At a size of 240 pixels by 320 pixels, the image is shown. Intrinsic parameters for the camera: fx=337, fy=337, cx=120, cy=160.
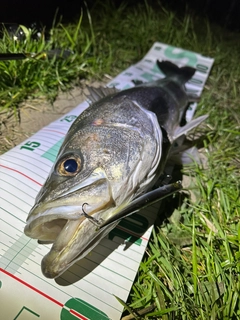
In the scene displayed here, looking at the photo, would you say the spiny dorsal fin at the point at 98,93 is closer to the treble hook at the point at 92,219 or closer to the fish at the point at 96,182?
the fish at the point at 96,182

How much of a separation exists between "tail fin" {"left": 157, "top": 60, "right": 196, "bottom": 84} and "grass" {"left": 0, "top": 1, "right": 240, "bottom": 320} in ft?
0.89

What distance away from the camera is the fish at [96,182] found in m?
1.35

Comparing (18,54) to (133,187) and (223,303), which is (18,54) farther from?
(223,303)

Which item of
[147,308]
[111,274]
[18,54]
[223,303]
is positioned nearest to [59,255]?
[111,274]

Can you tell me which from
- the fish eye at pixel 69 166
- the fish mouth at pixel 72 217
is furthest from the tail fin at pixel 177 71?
the fish mouth at pixel 72 217

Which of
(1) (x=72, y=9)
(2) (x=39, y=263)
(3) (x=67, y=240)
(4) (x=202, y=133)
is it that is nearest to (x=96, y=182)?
(3) (x=67, y=240)

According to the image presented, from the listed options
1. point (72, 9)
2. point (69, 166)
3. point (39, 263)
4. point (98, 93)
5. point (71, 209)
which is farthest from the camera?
point (72, 9)

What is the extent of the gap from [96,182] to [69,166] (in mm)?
145

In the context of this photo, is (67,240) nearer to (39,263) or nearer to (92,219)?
(92,219)

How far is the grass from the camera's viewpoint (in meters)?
1.57

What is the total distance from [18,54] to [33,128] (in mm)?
515

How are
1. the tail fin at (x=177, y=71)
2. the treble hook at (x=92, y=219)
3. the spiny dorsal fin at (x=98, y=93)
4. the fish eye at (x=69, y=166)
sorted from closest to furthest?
the treble hook at (x=92, y=219), the fish eye at (x=69, y=166), the spiny dorsal fin at (x=98, y=93), the tail fin at (x=177, y=71)

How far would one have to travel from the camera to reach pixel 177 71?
294cm

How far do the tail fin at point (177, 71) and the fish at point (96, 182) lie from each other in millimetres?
1113
